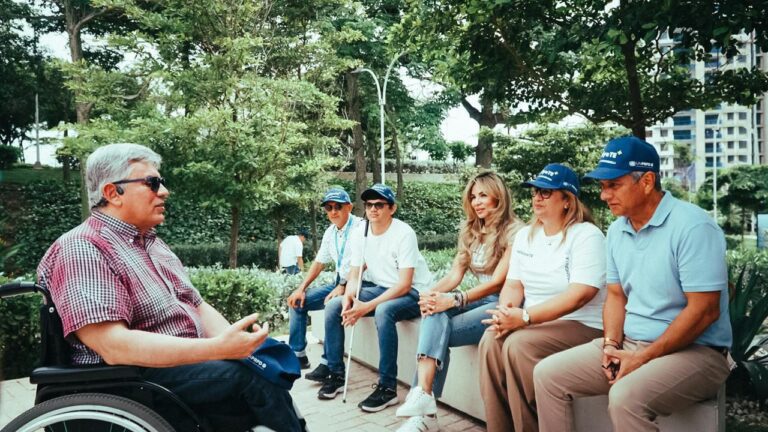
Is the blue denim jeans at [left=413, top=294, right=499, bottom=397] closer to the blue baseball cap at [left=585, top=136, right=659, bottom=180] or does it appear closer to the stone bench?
the stone bench

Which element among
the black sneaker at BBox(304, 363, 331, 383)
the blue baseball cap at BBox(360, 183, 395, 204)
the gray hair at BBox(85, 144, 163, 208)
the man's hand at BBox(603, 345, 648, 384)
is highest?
the gray hair at BBox(85, 144, 163, 208)

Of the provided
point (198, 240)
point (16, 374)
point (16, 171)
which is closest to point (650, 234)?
point (16, 374)

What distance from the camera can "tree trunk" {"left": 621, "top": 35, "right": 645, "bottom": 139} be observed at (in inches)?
219

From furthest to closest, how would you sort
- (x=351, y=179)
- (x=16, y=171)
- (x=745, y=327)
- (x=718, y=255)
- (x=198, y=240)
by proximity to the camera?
(x=351, y=179)
(x=16, y=171)
(x=198, y=240)
(x=745, y=327)
(x=718, y=255)

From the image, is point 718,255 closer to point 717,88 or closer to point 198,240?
point 717,88

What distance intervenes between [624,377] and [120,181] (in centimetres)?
239

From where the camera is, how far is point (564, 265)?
3418 mm

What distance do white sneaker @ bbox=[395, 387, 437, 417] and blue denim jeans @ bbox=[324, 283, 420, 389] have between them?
0.79 meters

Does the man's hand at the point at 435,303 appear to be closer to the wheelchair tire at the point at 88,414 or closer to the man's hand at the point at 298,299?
the man's hand at the point at 298,299

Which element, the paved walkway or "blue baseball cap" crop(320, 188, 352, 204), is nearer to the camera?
the paved walkway

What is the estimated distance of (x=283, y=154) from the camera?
1042 centimetres

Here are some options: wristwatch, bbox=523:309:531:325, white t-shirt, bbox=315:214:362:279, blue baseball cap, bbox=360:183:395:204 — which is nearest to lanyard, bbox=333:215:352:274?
white t-shirt, bbox=315:214:362:279

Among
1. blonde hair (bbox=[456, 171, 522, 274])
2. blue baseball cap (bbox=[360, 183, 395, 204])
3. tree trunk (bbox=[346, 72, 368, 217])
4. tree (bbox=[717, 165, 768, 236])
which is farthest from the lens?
tree (bbox=[717, 165, 768, 236])

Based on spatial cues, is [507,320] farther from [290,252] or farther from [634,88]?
[290,252]
